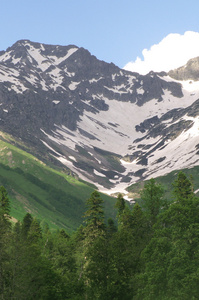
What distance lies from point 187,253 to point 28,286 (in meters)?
17.0

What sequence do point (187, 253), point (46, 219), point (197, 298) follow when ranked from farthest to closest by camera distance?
point (46, 219) < point (187, 253) < point (197, 298)

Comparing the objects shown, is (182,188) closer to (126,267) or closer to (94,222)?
(94,222)

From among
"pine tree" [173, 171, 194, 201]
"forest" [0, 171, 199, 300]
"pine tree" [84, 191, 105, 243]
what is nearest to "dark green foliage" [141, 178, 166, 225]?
"pine tree" [173, 171, 194, 201]

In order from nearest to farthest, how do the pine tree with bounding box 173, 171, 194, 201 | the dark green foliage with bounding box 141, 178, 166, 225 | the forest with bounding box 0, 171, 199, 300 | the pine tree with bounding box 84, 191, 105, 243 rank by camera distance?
the forest with bounding box 0, 171, 199, 300
the pine tree with bounding box 84, 191, 105, 243
the pine tree with bounding box 173, 171, 194, 201
the dark green foliage with bounding box 141, 178, 166, 225

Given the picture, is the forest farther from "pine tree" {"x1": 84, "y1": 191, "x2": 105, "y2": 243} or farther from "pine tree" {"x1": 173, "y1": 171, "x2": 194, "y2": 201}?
"pine tree" {"x1": 173, "y1": 171, "x2": 194, "y2": 201}

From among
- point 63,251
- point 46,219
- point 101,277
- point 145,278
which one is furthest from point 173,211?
point 46,219

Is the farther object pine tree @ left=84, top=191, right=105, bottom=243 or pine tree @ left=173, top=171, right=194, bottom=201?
pine tree @ left=173, top=171, right=194, bottom=201

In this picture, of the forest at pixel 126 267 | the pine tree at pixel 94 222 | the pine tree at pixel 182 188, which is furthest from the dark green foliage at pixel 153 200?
the pine tree at pixel 94 222

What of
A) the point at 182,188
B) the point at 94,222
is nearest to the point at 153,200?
the point at 182,188

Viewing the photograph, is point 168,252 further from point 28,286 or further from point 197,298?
point 28,286

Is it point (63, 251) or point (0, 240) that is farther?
point (63, 251)

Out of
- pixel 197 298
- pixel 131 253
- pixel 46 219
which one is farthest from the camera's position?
pixel 46 219

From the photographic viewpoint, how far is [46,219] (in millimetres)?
198500

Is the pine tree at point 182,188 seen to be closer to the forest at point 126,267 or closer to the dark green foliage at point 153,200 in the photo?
the dark green foliage at point 153,200
